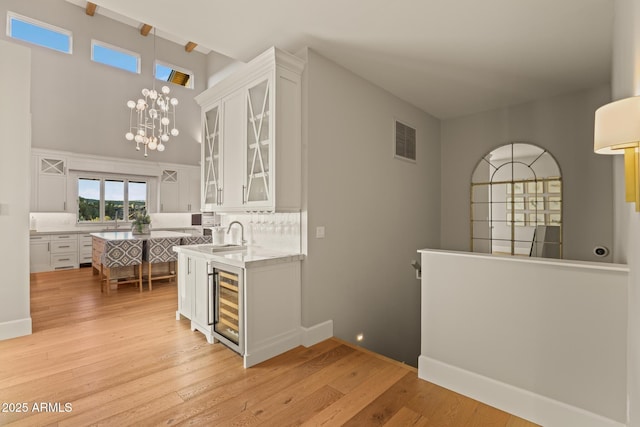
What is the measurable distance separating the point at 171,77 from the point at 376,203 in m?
7.65

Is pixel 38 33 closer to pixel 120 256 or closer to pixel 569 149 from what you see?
pixel 120 256

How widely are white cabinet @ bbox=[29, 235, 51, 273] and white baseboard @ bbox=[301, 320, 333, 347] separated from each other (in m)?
6.46

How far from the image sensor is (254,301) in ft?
8.64

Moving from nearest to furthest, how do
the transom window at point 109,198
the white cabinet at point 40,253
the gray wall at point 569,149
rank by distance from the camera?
the gray wall at point 569,149 < the white cabinet at point 40,253 < the transom window at point 109,198

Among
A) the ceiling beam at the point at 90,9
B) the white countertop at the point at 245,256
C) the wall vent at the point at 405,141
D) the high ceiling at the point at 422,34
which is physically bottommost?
the white countertop at the point at 245,256

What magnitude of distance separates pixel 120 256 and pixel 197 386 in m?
3.36

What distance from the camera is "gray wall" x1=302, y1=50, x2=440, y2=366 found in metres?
3.08

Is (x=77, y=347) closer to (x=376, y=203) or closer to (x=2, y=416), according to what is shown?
(x=2, y=416)

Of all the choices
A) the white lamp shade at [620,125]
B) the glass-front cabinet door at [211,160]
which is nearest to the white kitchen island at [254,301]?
the glass-front cabinet door at [211,160]

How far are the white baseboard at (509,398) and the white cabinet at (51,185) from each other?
7837 mm

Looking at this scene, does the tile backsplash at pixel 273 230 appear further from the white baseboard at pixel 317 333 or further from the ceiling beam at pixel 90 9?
the ceiling beam at pixel 90 9

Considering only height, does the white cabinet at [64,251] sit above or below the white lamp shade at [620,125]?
below

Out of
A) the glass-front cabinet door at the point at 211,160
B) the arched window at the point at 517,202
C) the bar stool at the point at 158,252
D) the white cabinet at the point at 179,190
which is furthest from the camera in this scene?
the white cabinet at the point at 179,190

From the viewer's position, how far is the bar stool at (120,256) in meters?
Answer: 4.71
